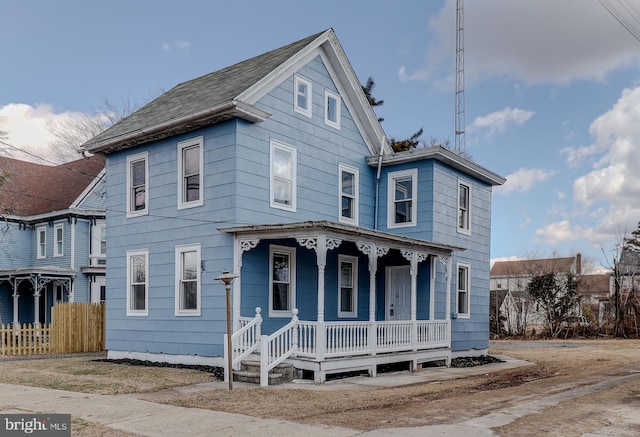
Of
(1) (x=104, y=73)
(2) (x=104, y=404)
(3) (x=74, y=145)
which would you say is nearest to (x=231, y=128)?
(2) (x=104, y=404)

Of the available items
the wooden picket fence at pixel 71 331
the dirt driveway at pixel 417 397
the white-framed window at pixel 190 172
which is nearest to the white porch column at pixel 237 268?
the dirt driveway at pixel 417 397

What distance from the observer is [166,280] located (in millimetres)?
16047

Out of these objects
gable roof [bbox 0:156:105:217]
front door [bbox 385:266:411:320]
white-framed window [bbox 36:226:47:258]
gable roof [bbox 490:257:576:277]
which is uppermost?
gable roof [bbox 0:156:105:217]

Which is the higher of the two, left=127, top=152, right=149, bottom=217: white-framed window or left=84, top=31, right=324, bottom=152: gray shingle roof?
left=84, top=31, right=324, bottom=152: gray shingle roof

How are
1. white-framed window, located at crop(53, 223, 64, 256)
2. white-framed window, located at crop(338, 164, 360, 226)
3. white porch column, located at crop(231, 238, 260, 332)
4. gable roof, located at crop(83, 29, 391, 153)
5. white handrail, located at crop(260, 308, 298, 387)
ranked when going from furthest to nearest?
1. white-framed window, located at crop(53, 223, 64, 256)
2. white-framed window, located at crop(338, 164, 360, 226)
3. gable roof, located at crop(83, 29, 391, 153)
4. white porch column, located at crop(231, 238, 260, 332)
5. white handrail, located at crop(260, 308, 298, 387)

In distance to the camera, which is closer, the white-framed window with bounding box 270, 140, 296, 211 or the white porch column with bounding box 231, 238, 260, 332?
the white porch column with bounding box 231, 238, 260, 332

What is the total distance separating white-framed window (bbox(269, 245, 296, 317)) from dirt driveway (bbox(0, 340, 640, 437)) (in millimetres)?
2662

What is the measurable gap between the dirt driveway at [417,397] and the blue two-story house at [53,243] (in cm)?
1191

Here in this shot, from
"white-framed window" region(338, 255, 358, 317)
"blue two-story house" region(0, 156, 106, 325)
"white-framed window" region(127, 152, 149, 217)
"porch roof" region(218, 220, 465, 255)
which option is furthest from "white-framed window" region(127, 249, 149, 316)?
"blue two-story house" region(0, 156, 106, 325)

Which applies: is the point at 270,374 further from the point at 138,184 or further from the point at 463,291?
the point at 463,291

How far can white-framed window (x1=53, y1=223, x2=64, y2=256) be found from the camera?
2852 cm

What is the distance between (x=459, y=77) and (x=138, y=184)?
1851 centimetres

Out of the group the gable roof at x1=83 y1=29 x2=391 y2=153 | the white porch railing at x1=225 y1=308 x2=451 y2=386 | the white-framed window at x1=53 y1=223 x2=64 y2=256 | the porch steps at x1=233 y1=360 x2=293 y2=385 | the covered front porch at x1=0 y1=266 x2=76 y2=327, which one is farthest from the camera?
the white-framed window at x1=53 y1=223 x2=64 y2=256

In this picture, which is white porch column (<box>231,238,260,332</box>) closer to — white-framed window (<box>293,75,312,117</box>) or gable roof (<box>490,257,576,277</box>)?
white-framed window (<box>293,75,312,117</box>)
